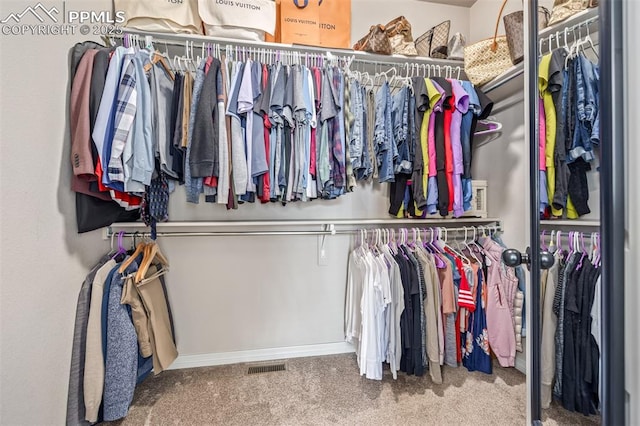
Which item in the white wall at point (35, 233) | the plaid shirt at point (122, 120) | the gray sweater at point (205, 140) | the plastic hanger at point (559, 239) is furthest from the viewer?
the gray sweater at point (205, 140)

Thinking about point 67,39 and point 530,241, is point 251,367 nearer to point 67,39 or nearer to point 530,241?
point 530,241

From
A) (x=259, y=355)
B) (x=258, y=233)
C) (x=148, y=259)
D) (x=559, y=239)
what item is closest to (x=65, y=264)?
(x=148, y=259)

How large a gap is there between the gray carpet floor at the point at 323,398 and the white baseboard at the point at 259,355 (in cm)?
5

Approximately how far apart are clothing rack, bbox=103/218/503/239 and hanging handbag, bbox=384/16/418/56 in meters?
1.14

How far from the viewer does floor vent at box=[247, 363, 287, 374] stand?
5.61ft

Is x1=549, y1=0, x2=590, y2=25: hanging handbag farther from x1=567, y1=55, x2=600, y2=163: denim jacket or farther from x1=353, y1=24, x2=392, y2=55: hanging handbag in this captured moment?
x1=353, y1=24, x2=392, y2=55: hanging handbag

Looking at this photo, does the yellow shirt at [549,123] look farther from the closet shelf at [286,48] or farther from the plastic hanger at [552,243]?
the closet shelf at [286,48]

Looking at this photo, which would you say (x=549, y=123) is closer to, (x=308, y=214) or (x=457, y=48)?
(x=457, y=48)

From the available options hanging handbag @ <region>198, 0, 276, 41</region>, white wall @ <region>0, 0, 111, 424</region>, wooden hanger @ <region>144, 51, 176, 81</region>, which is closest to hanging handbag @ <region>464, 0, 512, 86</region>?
hanging handbag @ <region>198, 0, 276, 41</region>

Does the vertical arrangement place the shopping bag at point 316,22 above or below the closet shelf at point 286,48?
above

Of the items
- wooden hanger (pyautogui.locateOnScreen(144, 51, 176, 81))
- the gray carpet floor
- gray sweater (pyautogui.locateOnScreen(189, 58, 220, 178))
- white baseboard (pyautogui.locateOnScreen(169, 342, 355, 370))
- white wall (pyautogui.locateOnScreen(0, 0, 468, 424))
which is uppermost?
wooden hanger (pyautogui.locateOnScreen(144, 51, 176, 81))

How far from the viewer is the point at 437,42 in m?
1.82

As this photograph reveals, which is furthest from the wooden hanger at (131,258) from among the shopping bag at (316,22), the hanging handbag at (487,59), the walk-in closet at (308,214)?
the hanging handbag at (487,59)

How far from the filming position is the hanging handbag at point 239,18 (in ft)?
4.74
